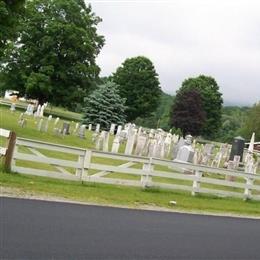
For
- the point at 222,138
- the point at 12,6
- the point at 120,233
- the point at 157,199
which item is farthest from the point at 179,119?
the point at 120,233

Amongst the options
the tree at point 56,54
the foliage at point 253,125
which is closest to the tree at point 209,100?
the foliage at point 253,125

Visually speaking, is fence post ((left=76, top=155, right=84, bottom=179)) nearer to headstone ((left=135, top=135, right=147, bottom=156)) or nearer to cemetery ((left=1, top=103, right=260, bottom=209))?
cemetery ((left=1, top=103, right=260, bottom=209))

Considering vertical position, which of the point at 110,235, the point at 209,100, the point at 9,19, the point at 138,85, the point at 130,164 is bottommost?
the point at 110,235

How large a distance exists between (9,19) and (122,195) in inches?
519

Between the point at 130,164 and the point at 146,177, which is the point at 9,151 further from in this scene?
the point at 146,177

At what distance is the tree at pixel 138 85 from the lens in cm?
8069

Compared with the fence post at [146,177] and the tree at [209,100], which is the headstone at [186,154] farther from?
→ the tree at [209,100]

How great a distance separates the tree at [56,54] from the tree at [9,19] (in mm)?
28551

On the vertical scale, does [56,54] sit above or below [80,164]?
above

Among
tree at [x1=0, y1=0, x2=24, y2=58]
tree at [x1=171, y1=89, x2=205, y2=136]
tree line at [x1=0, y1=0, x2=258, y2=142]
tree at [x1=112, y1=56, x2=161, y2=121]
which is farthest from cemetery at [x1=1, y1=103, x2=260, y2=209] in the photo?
tree at [x1=171, y1=89, x2=205, y2=136]

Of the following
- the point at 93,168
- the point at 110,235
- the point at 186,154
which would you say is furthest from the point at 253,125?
the point at 110,235

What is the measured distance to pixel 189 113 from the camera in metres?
83.7

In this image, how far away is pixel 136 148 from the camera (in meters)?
28.0

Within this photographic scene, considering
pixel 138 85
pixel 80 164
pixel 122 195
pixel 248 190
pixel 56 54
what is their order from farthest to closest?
pixel 138 85 → pixel 56 54 → pixel 248 190 → pixel 80 164 → pixel 122 195
